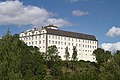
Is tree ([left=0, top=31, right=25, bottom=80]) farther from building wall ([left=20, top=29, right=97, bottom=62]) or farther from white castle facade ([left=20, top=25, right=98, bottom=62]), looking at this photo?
building wall ([left=20, top=29, right=97, bottom=62])

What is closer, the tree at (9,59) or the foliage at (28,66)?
the tree at (9,59)

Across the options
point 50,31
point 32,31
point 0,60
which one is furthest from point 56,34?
point 0,60

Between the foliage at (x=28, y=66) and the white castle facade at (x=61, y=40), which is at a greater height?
the white castle facade at (x=61, y=40)

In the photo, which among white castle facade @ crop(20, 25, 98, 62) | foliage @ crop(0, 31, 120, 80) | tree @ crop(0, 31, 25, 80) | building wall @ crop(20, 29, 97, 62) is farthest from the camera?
white castle facade @ crop(20, 25, 98, 62)

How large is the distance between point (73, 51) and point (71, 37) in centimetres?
1497

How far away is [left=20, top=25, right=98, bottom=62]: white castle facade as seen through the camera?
15725cm

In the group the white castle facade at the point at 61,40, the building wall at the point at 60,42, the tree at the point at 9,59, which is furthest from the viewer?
the white castle facade at the point at 61,40

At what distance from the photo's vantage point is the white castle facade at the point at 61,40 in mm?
157250

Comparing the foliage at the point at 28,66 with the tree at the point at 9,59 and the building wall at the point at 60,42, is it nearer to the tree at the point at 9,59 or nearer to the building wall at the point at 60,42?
the tree at the point at 9,59

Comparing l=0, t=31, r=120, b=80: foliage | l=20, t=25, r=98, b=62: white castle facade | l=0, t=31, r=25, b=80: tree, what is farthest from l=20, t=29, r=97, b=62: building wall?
l=0, t=31, r=25, b=80: tree

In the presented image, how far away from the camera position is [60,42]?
163 metres

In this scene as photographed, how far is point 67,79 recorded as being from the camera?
58.6 meters

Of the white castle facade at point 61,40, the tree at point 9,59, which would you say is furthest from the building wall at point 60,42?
the tree at point 9,59

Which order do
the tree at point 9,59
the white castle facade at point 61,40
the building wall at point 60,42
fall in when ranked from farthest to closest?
the white castle facade at point 61,40, the building wall at point 60,42, the tree at point 9,59
